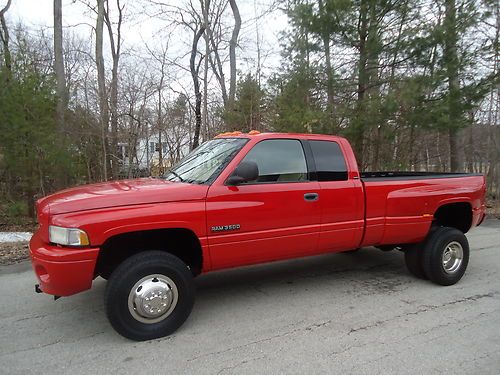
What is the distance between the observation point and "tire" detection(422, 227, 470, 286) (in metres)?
5.01

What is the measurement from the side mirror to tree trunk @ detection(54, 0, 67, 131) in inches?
327

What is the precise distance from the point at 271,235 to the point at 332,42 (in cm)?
726

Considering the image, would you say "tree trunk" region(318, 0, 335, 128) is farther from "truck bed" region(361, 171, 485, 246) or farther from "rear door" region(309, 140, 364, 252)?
"rear door" region(309, 140, 364, 252)

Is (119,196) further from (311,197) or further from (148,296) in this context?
(311,197)

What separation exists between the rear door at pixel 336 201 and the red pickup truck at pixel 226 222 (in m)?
0.01

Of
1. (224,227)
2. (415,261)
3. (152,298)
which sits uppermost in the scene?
(224,227)

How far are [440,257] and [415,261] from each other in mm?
316

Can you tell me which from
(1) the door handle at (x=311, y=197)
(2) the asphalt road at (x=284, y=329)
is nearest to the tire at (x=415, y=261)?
(2) the asphalt road at (x=284, y=329)

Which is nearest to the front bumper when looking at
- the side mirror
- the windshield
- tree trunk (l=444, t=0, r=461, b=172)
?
A: the windshield

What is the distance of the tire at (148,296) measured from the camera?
11.4 feet

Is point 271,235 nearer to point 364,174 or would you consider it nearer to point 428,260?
point 428,260

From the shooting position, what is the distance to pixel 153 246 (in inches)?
158

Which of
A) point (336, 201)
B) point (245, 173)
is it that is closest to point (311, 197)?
point (336, 201)

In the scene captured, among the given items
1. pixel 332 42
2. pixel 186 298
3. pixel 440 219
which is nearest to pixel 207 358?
pixel 186 298
